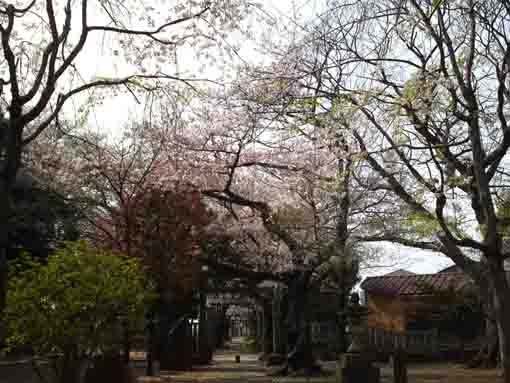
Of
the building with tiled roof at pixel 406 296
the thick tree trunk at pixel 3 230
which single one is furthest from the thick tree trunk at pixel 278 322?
the thick tree trunk at pixel 3 230

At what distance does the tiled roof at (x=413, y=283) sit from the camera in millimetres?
26500

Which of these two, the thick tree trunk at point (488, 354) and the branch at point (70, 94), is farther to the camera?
the thick tree trunk at point (488, 354)

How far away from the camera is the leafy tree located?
8023mm

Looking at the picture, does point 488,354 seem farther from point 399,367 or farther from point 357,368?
point 357,368

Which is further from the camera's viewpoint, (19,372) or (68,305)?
(19,372)

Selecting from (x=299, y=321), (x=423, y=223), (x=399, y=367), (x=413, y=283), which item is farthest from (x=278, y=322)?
(x=423, y=223)

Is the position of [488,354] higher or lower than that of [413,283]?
lower

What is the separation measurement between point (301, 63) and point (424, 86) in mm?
2263

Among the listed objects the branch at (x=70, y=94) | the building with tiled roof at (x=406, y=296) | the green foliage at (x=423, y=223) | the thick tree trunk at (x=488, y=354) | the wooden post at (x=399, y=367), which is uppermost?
the branch at (x=70, y=94)

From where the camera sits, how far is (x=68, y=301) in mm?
8070

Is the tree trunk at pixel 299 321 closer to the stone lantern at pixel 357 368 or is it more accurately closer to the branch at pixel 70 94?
the stone lantern at pixel 357 368

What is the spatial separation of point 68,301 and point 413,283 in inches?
886

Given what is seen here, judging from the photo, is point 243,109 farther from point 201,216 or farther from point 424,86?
point 424,86

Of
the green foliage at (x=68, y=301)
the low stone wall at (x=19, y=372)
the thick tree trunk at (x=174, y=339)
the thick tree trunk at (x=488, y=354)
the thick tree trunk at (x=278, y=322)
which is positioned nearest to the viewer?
the green foliage at (x=68, y=301)
